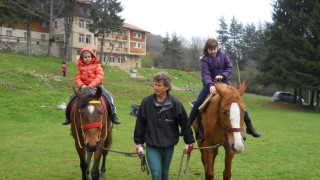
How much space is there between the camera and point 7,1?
38.1 m

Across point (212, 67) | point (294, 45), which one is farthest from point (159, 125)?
point (294, 45)

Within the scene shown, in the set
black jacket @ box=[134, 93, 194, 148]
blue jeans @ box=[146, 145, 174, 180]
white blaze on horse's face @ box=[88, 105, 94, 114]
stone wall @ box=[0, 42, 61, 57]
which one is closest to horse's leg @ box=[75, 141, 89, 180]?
white blaze on horse's face @ box=[88, 105, 94, 114]

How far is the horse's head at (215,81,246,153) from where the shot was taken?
164 inches

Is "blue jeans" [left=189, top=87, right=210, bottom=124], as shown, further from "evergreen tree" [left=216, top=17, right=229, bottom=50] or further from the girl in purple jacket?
"evergreen tree" [left=216, top=17, right=229, bottom=50]

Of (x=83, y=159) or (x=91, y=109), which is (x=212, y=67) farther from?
(x=83, y=159)

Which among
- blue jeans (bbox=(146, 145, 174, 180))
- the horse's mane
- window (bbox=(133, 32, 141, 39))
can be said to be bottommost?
blue jeans (bbox=(146, 145, 174, 180))

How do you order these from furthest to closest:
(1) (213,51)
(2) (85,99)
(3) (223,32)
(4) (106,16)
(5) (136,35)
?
(3) (223,32) < (5) (136,35) < (4) (106,16) < (1) (213,51) < (2) (85,99)

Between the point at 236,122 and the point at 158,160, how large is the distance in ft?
4.27

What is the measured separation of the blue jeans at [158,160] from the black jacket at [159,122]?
12 centimetres

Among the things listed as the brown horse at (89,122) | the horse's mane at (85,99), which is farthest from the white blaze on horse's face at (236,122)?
the horse's mane at (85,99)

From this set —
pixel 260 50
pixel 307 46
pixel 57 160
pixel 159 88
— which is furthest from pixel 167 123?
pixel 260 50

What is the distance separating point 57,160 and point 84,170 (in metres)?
2.52

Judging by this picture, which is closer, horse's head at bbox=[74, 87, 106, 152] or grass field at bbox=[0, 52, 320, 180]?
horse's head at bbox=[74, 87, 106, 152]

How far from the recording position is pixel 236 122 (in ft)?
13.8
